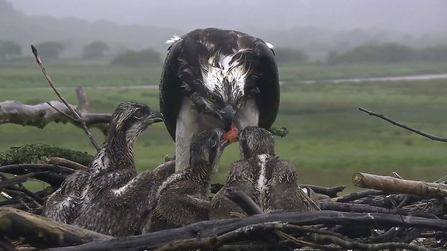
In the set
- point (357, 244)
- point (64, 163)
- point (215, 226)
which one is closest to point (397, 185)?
point (357, 244)

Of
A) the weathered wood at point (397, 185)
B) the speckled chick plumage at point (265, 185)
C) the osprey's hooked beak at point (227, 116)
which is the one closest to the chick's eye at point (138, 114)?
the osprey's hooked beak at point (227, 116)

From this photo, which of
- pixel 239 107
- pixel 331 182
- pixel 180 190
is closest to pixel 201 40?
pixel 239 107

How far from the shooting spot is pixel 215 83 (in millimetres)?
4602

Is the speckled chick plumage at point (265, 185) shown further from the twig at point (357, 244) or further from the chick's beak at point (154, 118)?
the chick's beak at point (154, 118)

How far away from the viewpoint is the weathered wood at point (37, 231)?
2.93 metres

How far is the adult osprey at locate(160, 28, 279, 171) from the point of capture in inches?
182

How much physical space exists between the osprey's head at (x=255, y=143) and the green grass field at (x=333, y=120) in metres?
9.59

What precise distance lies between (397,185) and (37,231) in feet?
6.36

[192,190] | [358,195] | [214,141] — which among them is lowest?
[358,195]

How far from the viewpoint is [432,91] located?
2055cm

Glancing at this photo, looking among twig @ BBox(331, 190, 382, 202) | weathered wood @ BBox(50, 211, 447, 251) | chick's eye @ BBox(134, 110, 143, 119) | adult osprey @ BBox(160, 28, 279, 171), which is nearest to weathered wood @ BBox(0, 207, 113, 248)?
weathered wood @ BBox(50, 211, 447, 251)

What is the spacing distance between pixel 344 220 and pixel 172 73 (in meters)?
2.44

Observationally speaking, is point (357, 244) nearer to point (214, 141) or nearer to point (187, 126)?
point (214, 141)

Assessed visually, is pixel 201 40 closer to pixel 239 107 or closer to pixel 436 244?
pixel 239 107
